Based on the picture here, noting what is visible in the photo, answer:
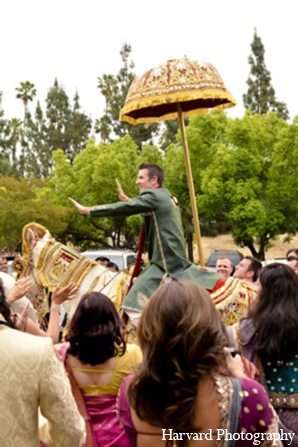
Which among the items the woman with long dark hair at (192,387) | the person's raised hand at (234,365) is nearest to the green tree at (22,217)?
the person's raised hand at (234,365)

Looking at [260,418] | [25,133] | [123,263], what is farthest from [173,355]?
[25,133]

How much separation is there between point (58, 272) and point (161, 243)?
3.87ft

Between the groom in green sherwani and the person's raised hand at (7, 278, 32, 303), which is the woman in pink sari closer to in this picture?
the person's raised hand at (7, 278, 32, 303)

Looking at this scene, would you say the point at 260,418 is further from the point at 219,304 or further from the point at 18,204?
the point at 18,204

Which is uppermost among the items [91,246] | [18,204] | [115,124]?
[115,124]

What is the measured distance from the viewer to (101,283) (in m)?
7.12

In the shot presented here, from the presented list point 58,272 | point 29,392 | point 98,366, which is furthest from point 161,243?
point 29,392

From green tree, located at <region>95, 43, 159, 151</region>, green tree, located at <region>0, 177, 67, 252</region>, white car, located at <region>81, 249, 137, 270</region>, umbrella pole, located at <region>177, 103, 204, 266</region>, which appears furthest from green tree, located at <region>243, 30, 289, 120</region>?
umbrella pole, located at <region>177, 103, 204, 266</region>

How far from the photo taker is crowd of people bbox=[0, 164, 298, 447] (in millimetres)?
2402

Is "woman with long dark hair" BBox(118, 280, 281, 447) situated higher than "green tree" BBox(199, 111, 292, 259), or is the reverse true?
"green tree" BBox(199, 111, 292, 259)

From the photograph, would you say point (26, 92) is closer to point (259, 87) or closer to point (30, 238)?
point (259, 87)

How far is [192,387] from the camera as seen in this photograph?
239 cm

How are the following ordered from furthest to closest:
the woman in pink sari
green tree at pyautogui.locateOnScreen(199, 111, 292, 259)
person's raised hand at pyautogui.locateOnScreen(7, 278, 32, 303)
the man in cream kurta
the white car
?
green tree at pyautogui.locateOnScreen(199, 111, 292, 259), the white car, person's raised hand at pyautogui.locateOnScreen(7, 278, 32, 303), the woman in pink sari, the man in cream kurta

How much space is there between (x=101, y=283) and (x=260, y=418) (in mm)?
4790
